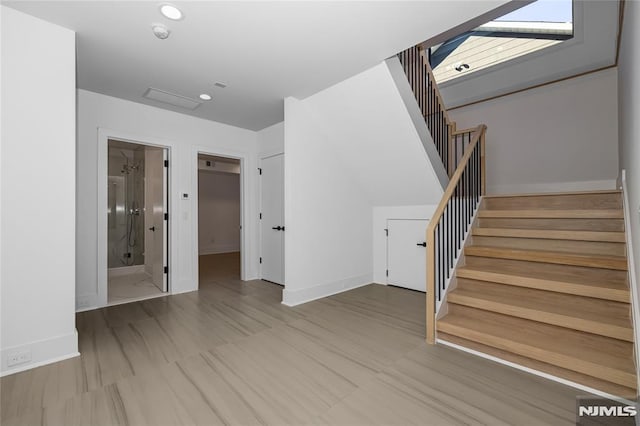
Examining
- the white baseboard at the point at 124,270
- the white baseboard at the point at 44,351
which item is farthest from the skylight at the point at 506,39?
the white baseboard at the point at 124,270

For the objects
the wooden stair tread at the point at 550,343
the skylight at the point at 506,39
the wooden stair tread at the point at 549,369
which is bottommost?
the wooden stair tread at the point at 549,369

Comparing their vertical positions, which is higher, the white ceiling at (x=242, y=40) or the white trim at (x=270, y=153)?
the white ceiling at (x=242, y=40)

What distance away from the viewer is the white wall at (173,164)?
11.3 feet

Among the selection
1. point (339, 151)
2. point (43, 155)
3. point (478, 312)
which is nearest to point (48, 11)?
point (43, 155)

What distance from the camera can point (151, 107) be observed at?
13.0 feet

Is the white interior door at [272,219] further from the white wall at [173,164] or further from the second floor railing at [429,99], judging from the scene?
the second floor railing at [429,99]

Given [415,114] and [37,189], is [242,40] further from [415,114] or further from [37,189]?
[37,189]

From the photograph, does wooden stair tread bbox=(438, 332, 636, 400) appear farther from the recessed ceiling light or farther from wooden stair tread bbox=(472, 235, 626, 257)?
the recessed ceiling light

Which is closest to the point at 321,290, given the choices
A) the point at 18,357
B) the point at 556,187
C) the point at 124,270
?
the point at 18,357

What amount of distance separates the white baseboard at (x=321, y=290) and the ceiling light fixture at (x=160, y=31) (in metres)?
2.83

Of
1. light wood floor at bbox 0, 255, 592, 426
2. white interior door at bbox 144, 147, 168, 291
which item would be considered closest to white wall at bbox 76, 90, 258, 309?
white interior door at bbox 144, 147, 168, 291

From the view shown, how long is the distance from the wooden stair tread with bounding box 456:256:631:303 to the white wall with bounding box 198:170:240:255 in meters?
7.16

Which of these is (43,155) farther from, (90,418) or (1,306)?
(90,418)

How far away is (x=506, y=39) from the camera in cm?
455
